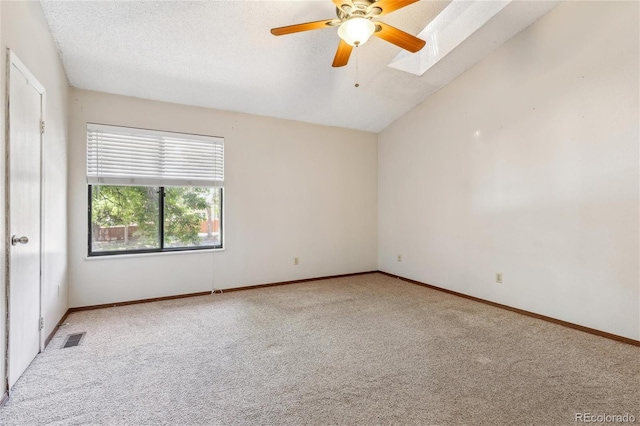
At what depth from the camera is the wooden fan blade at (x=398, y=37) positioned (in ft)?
7.20

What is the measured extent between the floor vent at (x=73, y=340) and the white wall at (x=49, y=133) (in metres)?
0.17

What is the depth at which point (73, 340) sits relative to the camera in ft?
8.90

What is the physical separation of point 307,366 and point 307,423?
60 cm

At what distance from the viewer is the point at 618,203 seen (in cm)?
275

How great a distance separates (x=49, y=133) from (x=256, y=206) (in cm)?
236

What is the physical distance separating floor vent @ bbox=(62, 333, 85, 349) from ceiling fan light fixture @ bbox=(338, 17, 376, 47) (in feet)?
10.9

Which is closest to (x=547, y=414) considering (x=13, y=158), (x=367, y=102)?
(x=13, y=158)

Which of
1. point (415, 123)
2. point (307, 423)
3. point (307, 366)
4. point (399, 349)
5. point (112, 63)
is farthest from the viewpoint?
point (415, 123)

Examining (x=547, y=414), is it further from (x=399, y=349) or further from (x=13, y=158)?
(x=13, y=158)

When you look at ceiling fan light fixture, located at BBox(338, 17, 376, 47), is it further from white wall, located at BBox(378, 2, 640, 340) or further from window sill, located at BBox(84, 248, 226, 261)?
window sill, located at BBox(84, 248, 226, 261)

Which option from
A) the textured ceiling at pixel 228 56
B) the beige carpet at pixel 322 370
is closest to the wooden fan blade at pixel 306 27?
the textured ceiling at pixel 228 56

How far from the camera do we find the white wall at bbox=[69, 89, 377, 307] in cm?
351

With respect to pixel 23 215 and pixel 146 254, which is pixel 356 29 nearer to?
pixel 23 215

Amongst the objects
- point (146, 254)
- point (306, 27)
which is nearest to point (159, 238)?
point (146, 254)
